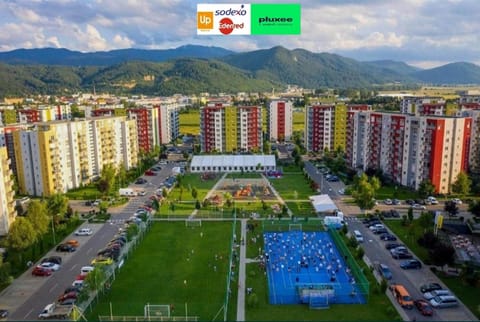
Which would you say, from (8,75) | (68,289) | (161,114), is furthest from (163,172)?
(8,75)

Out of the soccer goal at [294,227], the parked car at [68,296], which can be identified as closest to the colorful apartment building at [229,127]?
the soccer goal at [294,227]

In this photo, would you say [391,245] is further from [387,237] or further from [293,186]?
[293,186]

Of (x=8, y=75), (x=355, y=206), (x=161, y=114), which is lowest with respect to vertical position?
(x=355, y=206)

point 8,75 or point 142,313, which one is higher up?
point 8,75

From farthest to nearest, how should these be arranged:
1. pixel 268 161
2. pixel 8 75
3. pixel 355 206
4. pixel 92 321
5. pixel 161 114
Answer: pixel 8 75
pixel 161 114
pixel 268 161
pixel 355 206
pixel 92 321

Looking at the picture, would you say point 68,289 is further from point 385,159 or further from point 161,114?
point 161,114

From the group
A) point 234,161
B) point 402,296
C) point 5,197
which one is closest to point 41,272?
point 5,197

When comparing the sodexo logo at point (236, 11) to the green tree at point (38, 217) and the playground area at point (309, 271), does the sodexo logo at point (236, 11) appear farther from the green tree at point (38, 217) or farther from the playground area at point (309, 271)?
the green tree at point (38, 217)
